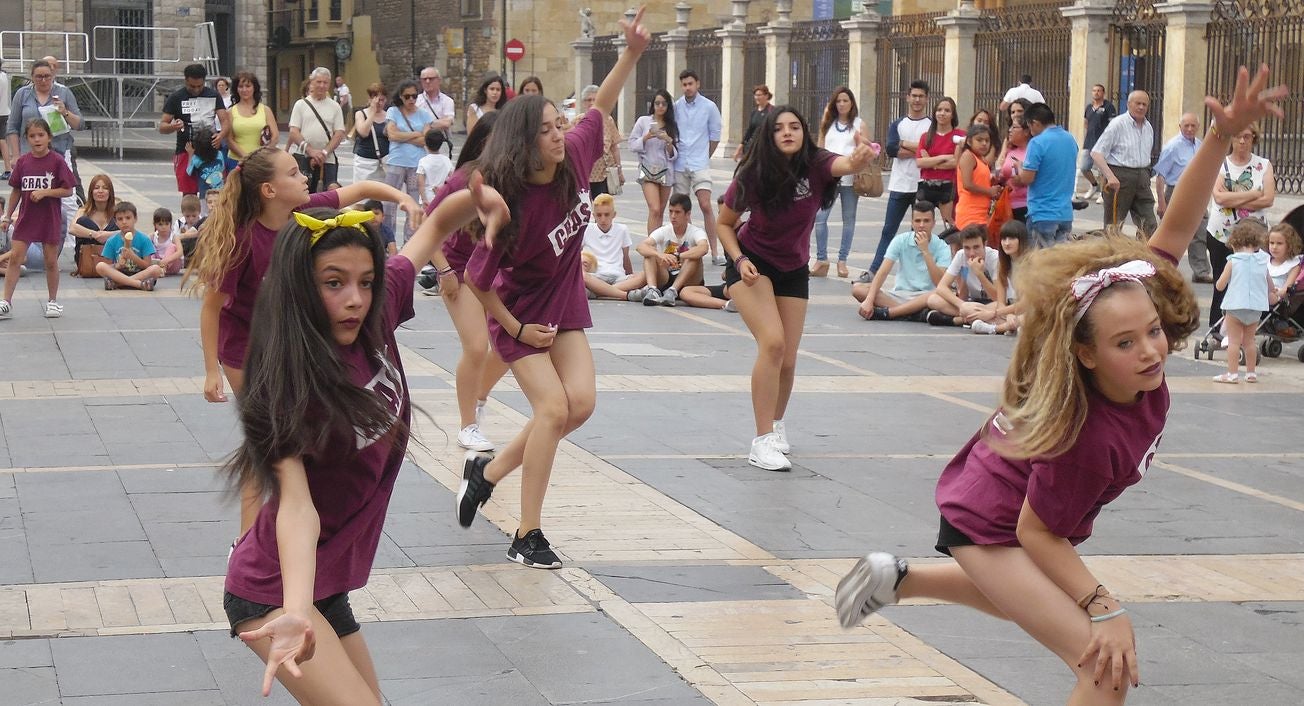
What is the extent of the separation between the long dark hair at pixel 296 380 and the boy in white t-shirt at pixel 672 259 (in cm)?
1165

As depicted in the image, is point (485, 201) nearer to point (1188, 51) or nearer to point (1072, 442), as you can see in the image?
point (1072, 442)

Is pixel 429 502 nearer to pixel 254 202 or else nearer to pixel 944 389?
pixel 254 202

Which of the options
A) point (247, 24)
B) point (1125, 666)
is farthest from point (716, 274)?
point (247, 24)

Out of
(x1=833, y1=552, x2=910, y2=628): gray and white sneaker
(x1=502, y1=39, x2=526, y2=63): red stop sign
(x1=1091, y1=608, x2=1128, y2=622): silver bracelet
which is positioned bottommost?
(x1=833, y1=552, x2=910, y2=628): gray and white sneaker

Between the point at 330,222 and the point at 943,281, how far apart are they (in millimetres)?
10929

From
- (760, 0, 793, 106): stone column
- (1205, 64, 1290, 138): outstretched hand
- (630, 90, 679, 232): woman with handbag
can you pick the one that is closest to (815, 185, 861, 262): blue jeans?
(630, 90, 679, 232): woman with handbag

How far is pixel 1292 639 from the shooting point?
562 centimetres

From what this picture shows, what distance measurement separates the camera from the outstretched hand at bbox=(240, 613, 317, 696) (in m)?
3.00

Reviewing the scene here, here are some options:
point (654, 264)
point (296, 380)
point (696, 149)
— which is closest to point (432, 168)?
point (654, 264)

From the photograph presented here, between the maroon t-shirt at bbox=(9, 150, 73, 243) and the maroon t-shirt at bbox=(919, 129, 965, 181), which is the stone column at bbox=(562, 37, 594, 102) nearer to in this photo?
the maroon t-shirt at bbox=(919, 129, 965, 181)

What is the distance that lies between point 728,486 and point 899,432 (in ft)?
5.87

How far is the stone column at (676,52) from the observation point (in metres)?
42.0

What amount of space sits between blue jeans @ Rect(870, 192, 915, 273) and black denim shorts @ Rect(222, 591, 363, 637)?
42.1ft

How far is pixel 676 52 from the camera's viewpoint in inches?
1656
